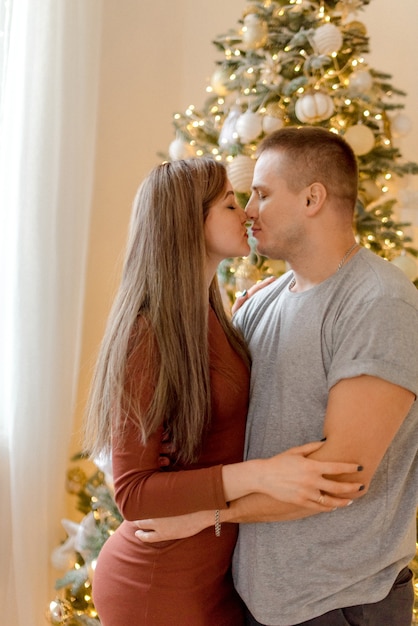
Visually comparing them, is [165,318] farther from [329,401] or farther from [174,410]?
[329,401]

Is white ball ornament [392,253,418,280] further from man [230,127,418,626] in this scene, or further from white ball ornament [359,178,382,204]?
man [230,127,418,626]

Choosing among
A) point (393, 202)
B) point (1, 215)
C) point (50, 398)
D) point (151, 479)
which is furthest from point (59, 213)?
point (151, 479)

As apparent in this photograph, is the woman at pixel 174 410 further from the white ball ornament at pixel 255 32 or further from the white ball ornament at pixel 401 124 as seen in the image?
the white ball ornament at pixel 401 124

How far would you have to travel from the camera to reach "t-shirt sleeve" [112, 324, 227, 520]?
1.55 metres

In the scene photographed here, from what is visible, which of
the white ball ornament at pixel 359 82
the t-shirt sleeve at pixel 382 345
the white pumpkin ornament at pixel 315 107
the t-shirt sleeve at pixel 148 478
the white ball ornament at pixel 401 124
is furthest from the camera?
the white ball ornament at pixel 401 124

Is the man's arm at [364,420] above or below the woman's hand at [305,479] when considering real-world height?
above

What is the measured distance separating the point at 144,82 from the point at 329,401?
2790 mm

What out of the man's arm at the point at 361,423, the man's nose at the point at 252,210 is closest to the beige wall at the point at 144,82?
the man's nose at the point at 252,210

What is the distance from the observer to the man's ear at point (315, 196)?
5.72 ft

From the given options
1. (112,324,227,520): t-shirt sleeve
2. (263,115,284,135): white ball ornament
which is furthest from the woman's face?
(263,115,284,135): white ball ornament

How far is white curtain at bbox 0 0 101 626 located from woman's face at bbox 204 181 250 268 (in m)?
1.15

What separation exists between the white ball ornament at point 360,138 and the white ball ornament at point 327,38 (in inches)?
11.1

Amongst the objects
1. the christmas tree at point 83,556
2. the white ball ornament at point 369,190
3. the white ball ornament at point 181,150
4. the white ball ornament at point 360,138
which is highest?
the white ball ornament at point 360,138

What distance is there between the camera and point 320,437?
161cm
